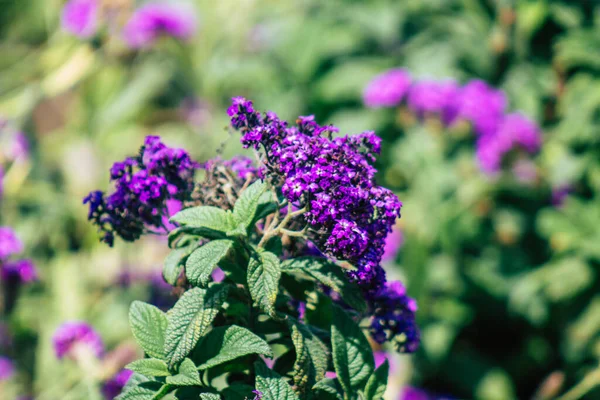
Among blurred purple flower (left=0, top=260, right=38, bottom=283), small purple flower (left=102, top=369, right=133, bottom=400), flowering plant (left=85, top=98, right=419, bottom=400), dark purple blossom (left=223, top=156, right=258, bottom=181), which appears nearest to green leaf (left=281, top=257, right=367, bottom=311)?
flowering plant (left=85, top=98, right=419, bottom=400)

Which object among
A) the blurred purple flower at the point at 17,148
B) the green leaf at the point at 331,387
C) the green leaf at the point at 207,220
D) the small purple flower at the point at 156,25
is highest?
the small purple flower at the point at 156,25

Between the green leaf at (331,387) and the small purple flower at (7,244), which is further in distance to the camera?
the small purple flower at (7,244)

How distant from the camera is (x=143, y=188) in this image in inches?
42.2

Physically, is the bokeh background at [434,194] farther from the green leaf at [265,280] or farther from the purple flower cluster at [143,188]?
the green leaf at [265,280]

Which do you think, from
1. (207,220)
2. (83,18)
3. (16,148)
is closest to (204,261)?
(207,220)

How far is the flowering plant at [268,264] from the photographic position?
0.93 metres

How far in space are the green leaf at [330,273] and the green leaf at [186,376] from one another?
0.68 feet

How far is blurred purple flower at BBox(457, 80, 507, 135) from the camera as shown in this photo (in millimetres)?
2938

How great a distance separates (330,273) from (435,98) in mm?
2044

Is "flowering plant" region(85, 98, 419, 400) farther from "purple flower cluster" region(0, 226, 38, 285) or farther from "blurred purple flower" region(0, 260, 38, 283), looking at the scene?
"blurred purple flower" region(0, 260, 38, 283)

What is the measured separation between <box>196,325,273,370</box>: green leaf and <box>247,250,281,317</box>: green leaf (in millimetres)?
51

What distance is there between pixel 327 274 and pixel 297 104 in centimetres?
284

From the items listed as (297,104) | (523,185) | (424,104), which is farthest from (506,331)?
(297,104)

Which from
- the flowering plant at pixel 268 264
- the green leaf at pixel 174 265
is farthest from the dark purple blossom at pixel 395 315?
the green leaf at pixel 174 265
